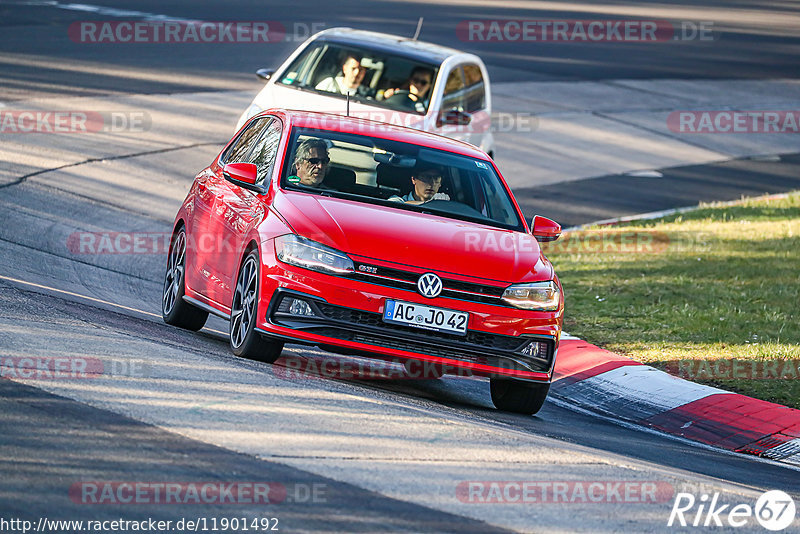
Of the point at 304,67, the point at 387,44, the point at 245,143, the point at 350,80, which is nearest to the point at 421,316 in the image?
the point at 245,143

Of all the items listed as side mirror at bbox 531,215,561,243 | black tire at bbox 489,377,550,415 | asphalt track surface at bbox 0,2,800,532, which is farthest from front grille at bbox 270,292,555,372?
side mirror at bbox 531,215,561,243

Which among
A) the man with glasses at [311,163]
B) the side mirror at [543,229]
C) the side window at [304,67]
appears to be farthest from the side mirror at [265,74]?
the side mirror at [543,229]

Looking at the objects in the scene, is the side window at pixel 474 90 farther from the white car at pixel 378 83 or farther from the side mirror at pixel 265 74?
the side mirror at pixel 265 74

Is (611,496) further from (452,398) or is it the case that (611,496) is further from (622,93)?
(622,93)

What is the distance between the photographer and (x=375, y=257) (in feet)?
26.5

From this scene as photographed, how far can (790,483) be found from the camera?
7.85 meters

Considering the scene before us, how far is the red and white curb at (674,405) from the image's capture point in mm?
9023

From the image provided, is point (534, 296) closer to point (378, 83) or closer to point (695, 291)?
point (695, 291)

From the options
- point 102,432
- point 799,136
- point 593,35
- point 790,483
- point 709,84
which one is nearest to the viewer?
point 102,432

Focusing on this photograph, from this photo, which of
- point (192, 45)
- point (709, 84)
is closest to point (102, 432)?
point (192, 45)

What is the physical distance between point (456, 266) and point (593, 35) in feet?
98.2

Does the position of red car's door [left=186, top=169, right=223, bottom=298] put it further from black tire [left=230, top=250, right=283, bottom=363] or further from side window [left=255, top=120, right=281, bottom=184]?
black tire [left=230, top=250, right=283, bottom=363]

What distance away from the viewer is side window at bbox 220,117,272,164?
399 inches

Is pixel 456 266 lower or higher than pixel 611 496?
higher
